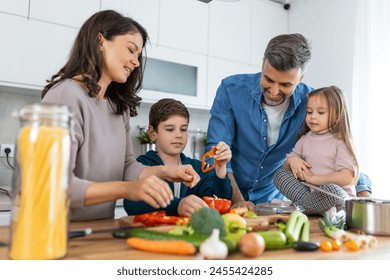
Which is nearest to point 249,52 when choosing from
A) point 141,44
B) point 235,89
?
point 235,89

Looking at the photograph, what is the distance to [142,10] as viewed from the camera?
267cm

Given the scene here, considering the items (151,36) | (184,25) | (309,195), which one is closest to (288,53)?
(309,195)

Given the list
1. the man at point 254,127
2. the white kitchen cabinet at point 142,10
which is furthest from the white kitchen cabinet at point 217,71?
the man at point 254,127

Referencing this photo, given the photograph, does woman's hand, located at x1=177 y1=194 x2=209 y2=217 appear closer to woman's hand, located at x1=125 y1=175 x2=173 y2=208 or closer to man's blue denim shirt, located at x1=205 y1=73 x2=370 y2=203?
woman's hand, located at x1=125 y1=175 x2=173 y2=208

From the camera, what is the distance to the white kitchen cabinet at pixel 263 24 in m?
3.31

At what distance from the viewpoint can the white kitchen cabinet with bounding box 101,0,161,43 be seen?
8.38ft

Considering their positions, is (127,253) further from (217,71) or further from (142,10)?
(217,71)

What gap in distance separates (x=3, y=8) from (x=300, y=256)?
7.08 feet

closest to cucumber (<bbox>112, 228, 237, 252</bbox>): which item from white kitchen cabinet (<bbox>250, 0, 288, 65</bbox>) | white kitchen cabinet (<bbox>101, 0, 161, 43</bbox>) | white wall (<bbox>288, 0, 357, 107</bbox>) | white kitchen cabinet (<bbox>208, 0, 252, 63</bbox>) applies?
white kitchen cabinet (<bbox>101, 0, 161, 43</bbox>)

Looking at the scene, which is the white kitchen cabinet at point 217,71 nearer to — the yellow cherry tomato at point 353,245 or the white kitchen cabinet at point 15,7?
the white kitchen cabinet at point 15,7

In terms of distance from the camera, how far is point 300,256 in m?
0.70

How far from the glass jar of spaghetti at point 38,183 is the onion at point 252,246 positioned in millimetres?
316

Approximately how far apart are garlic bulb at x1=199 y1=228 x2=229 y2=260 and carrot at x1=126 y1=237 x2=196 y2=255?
2 cm

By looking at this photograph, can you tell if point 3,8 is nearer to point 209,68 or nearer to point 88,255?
point 209,68
